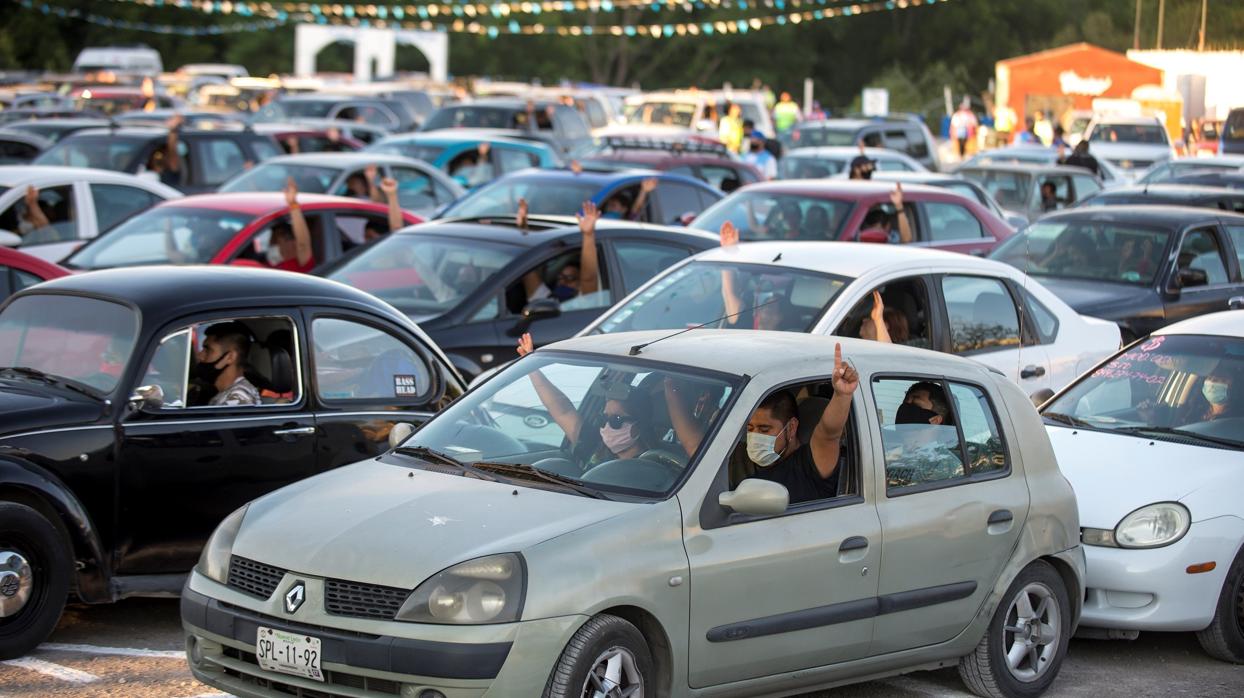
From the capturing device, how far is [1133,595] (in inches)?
311

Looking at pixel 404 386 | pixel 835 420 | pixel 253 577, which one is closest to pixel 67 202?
pixel 404 386

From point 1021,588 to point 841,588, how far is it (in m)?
1.09

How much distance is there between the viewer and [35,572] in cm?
702

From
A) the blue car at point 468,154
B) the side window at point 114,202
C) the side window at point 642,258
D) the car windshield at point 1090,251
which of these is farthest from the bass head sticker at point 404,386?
the blue car at point 468,154

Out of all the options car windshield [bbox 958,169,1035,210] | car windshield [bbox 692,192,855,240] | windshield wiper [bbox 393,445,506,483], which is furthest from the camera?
car windshield [bbox 958,169,1035,210]

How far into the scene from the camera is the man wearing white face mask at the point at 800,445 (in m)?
6.38

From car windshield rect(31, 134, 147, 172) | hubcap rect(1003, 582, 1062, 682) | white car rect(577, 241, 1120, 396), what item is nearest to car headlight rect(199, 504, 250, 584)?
hubcap rect(1003, 582, 1062, 682)

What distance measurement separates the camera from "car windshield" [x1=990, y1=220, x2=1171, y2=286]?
13.8 metres

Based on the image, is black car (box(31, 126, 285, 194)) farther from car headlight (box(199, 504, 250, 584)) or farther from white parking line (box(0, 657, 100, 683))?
car headlight (box(199, 504, 250, 584))

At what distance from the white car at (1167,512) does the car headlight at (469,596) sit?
3.47 metres

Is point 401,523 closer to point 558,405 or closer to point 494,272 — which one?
point 558,405

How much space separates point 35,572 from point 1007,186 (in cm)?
1919

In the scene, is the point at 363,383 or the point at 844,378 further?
the point at 363,383

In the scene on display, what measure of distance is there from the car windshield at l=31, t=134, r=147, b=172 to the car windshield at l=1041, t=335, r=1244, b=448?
13.6 meters
